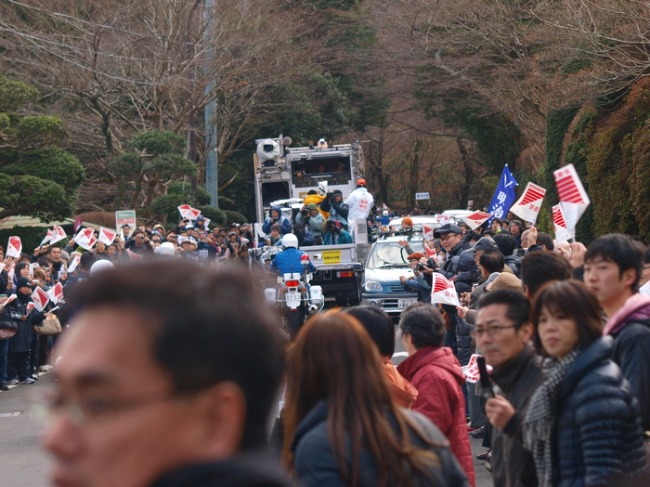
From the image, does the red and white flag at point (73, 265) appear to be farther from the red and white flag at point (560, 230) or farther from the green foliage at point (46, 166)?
the red and white flag at point (560, 230)

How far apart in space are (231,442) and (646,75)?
17.7 meters

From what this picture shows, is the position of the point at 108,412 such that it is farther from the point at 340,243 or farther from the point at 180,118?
the point at 180,118

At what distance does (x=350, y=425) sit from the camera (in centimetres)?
319

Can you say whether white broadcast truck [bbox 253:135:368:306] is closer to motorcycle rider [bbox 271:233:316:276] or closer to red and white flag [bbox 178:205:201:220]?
red and white flag [bbox 178:205:201:220]

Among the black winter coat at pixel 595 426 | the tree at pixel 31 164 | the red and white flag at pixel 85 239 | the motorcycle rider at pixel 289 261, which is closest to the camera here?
the black winter coat at pixel 595 426

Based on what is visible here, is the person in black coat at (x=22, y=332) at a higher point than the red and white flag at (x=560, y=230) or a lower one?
lower

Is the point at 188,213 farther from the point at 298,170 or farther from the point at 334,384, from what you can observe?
the point at 334,384

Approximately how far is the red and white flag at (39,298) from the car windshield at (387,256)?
288 inches

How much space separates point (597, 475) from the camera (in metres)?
3.73

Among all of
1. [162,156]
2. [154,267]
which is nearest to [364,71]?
[162,156]

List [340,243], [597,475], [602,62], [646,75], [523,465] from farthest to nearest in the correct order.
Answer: [340,243] < [602,62] < [646,75] < [523,465] < [597,475]

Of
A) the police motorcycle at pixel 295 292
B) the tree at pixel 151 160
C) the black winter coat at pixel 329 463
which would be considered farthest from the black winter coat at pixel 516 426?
the tree at pixel 151 160

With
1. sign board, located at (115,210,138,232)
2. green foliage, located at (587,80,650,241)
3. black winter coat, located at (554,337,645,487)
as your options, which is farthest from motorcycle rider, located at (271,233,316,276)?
black winter coat, located at (554,337,645,487)

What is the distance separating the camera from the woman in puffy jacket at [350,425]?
310 centimetres
